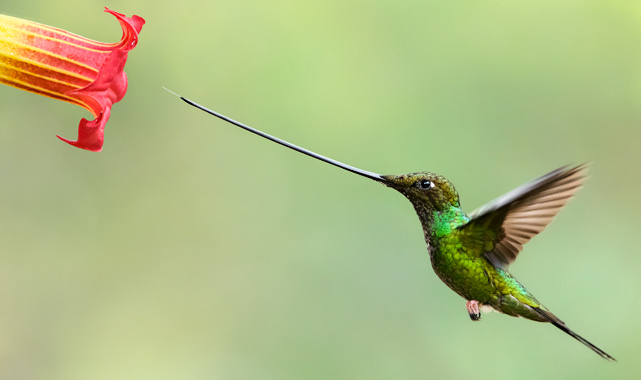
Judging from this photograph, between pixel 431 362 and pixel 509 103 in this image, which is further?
pixel 509 103

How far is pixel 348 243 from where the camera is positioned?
104 inches

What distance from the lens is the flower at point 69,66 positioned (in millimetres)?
1049

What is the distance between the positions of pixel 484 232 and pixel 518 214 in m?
0.08

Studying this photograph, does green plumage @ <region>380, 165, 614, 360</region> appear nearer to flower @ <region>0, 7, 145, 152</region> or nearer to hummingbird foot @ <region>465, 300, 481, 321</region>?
hummingbird foot @ <region>465, 300, 481, 321</region>

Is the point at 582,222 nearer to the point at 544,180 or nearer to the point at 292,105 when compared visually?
the point at 292,105

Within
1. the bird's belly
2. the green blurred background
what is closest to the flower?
the bird's belly

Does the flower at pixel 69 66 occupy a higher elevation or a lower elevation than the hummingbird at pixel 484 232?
Answer: lower

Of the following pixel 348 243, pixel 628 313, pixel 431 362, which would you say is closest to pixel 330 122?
pixel 348 243

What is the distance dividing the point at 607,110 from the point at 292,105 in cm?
109

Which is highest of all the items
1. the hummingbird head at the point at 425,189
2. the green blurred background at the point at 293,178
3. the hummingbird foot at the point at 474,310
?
the hummingbird head at the point at 425,189

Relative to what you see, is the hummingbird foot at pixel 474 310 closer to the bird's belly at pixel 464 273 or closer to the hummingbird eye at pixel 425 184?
the bird's belly at pixel 464 273

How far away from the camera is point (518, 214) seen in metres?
1.07

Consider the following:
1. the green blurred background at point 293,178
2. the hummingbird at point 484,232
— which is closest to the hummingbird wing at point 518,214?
the hummingbird at point 484,232

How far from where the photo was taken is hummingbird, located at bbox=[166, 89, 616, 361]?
1.01 meters
